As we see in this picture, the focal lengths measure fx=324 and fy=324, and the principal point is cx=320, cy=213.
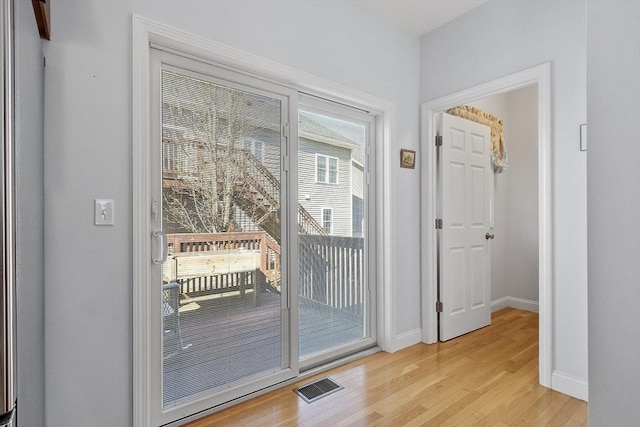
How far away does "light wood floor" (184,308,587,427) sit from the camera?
1.81 meters

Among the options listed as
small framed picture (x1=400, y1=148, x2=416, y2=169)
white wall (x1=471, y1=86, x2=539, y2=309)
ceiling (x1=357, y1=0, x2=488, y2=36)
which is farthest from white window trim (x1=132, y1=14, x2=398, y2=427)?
white wall (x1=471, y1=86, x2=539, y2=309)

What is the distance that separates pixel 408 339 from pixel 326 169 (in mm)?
1665

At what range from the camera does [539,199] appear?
2.19 meters

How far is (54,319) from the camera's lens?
1.40 metres

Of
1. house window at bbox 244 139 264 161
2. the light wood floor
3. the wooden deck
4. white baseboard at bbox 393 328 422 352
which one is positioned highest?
house window at bbox 244 139 264 161

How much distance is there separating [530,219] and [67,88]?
Answer: 444cm

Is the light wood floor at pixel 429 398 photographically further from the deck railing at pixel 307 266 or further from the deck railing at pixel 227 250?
the deck railing at pixel 227 250

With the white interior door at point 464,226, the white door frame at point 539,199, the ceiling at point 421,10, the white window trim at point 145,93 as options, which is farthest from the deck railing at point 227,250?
the ceiling at point 421,10

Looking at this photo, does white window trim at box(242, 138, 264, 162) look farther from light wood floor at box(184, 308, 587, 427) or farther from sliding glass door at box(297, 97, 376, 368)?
light wood floor at box(184, 308, 587, 427)

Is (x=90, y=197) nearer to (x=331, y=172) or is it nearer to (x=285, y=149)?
(x=285, y=149)

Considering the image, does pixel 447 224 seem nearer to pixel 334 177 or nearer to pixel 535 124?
pixel 334 177

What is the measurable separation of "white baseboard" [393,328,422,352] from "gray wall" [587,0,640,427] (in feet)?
7.02

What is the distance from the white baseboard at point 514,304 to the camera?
3824 mm

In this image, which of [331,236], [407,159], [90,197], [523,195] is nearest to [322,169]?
[331,236]
